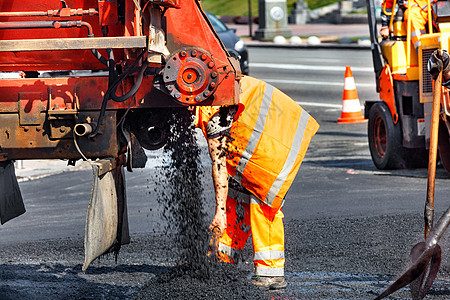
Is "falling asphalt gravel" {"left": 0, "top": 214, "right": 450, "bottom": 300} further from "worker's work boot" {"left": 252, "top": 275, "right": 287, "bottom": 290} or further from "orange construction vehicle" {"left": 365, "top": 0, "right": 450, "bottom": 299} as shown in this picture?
"orange construction vehicle" {"left": 365, "top": 0, "right": 450, "bottom": 299}

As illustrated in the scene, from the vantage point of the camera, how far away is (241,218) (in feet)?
18.2

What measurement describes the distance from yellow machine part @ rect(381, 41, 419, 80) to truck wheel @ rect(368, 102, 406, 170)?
57cm

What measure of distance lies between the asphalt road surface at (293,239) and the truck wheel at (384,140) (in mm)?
139

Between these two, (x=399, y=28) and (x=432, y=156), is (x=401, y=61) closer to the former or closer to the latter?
(x=399, y=28)

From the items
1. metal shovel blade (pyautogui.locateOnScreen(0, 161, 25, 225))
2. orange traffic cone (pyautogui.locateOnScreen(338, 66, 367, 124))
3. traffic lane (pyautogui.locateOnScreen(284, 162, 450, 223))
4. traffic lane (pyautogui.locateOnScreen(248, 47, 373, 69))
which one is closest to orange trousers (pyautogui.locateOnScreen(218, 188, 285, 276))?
metal shovel blade (pyautogui.locateOnScreen(0, 161, 25, 225))

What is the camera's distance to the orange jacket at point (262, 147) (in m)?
5.24

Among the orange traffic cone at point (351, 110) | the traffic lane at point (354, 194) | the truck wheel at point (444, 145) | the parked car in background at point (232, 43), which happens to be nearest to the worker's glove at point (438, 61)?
the traffic lane at point (354, 194)

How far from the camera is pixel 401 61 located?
8922mm

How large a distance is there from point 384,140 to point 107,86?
223 inches

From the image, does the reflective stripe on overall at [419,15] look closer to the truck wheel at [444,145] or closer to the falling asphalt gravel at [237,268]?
the truck wheel at [444,145]

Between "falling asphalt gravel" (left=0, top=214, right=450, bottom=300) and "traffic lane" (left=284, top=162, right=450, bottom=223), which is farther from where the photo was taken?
"traffic lane" (left=284, top=162, right=450, bottom=223)

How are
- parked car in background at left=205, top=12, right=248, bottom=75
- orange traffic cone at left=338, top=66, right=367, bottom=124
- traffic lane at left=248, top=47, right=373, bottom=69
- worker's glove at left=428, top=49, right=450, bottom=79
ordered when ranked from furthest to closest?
traffic lane at left=248, top=47, right=373, bottom=69
parked car in background at left=205, top=12, right=248, bottom=75
orange traffic cone at left=338, top=66, right=367, bottom=124
worker's glove at left=428, top=49, right=450, bottom=79

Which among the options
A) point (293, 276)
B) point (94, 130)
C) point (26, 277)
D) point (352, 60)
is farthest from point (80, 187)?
point (352, 60)

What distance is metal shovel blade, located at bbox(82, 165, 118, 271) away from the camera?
429cm
